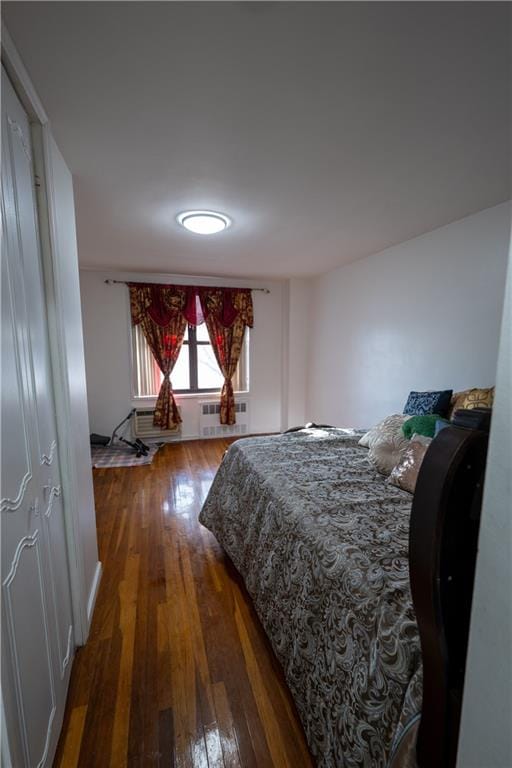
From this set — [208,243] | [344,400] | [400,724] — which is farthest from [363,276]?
[400,724]

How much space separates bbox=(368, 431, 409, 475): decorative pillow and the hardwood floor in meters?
1.11

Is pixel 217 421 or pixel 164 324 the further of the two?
pixel 217 421

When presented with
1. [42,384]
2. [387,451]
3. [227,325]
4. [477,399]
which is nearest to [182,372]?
[227,325]

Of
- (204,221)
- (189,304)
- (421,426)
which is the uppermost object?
(204,221)

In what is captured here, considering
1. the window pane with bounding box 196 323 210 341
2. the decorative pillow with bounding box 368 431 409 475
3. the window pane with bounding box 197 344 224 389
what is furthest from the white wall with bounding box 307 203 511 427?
the window pane with bounding box 196 323 210 341

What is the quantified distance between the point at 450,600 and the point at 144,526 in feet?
8.09

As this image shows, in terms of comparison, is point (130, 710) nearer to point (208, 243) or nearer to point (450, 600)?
point (450, 600)

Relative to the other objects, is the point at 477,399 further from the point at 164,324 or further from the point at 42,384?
the point at 164,324

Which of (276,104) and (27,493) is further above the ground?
(276,104)

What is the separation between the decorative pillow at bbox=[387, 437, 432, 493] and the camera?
167 cm

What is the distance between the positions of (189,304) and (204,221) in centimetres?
226

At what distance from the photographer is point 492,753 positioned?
20.0 inches

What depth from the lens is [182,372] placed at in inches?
193

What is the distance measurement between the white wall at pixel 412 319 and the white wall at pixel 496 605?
7.59 ft
